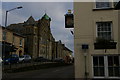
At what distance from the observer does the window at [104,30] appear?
15.2 meters

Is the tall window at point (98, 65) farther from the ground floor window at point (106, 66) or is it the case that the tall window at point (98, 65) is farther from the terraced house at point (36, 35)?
the terraced house at point (36, 35)

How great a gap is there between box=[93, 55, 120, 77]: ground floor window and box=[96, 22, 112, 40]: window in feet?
4.85

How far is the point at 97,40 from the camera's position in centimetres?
1501

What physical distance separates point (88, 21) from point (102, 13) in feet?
3.66

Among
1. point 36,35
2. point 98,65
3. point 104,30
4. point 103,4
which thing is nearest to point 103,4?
point 103,4

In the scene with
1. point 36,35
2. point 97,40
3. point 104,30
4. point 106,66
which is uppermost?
point 36,35

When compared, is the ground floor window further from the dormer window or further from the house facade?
the dormer window

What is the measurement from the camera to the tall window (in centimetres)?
1496

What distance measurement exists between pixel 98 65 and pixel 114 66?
1074 millimetres

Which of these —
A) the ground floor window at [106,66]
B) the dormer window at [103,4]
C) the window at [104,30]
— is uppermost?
the dormer window at [103,4]

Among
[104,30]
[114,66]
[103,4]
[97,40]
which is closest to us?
[114,66]

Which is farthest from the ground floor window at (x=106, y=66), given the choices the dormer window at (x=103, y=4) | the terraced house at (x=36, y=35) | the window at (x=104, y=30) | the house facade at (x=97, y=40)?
the terraced house at (x=36, y=35)

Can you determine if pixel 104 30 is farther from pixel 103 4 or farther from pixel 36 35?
pixel 36 35

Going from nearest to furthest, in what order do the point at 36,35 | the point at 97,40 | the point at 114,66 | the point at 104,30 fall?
the point at 114,66, the point at 97,40, the point at 104,30, the point at 36,35
